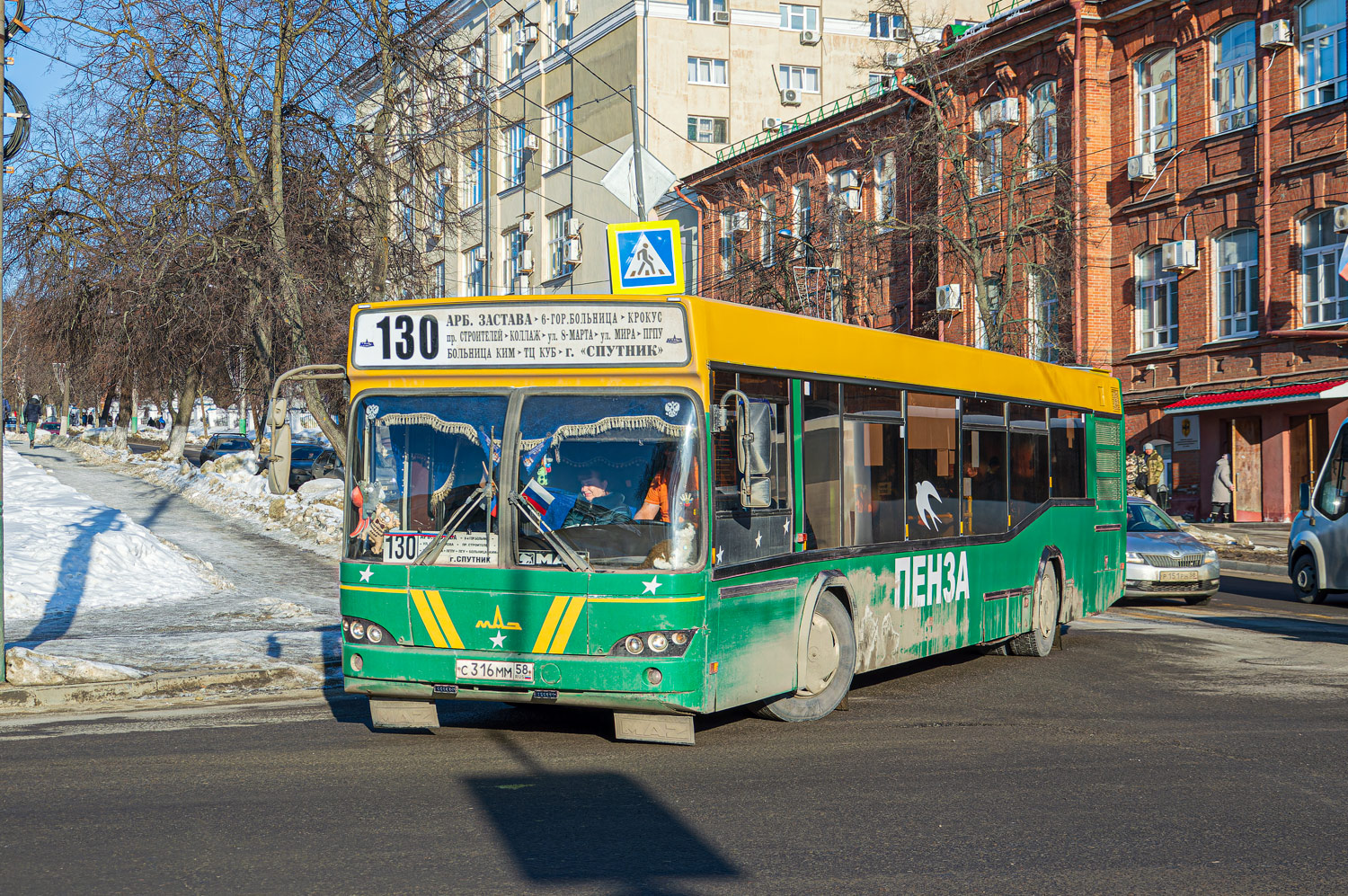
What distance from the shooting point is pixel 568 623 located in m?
7.97

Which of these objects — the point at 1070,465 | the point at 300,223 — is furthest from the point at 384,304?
the point at 300,223

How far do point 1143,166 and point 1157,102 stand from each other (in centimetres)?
182

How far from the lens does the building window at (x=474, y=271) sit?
2504 inches

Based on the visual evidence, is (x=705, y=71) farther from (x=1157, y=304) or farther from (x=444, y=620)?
(x=444, y=620)

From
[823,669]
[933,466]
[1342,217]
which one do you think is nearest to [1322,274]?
[1342,217]

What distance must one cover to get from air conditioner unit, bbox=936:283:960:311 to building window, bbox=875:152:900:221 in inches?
158

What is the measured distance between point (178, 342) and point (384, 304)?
19.6 meters

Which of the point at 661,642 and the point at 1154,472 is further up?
the point at 1154,472

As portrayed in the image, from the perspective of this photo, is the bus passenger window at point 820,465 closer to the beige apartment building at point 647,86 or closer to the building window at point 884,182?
the building window at point 884,182

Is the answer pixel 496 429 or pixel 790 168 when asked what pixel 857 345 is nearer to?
pixel 496 429

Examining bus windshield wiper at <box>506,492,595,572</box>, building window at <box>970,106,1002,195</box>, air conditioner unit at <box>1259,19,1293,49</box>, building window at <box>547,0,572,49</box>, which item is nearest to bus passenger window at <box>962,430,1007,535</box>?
bus windshield wiper at <box>506,492,595,572</box>

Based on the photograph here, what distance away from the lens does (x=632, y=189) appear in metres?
17.0

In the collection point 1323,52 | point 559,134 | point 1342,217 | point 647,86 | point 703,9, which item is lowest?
point 1342,217

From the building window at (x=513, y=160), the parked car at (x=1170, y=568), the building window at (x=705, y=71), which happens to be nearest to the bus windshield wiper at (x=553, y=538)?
the parked car at (x=1170, y=568)
